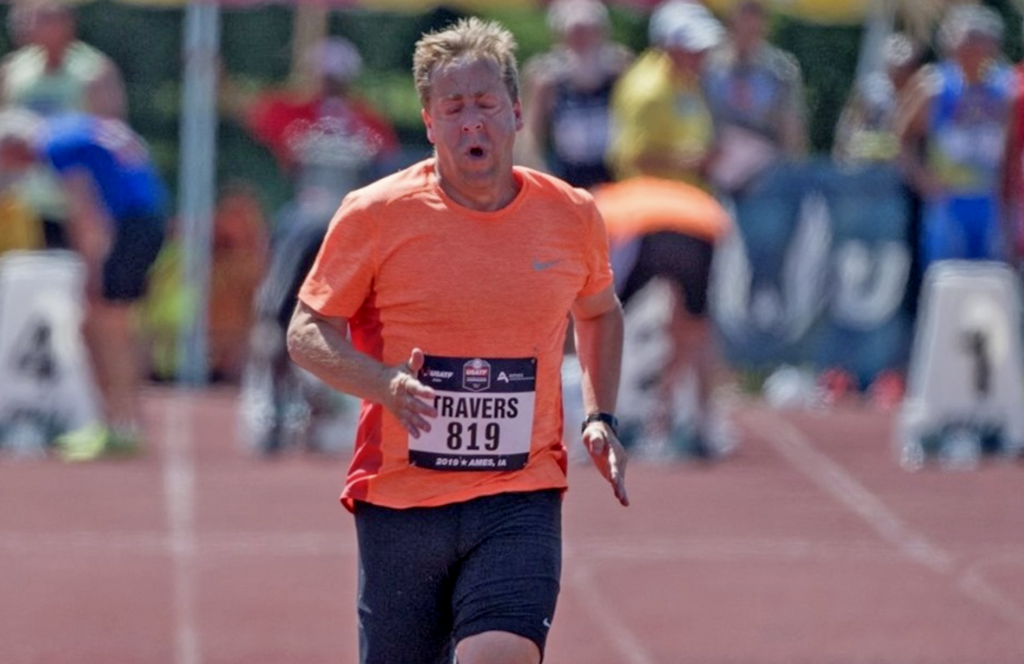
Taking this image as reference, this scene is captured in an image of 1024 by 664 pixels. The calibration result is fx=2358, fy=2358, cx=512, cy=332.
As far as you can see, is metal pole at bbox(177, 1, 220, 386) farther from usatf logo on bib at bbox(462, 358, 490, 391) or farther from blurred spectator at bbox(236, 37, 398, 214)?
usatf logo on bib at bbox(462, 358, 490, 391)

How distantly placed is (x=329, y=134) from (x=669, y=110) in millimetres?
2099

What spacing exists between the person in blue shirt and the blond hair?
7.40 metres

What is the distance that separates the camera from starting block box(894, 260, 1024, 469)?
12.9 m

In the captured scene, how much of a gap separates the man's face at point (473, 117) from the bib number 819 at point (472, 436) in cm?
56

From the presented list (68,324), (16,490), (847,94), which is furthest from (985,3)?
(16,490)

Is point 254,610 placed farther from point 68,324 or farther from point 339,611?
point 68,324

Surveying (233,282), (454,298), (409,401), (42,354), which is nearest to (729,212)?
(233,282)

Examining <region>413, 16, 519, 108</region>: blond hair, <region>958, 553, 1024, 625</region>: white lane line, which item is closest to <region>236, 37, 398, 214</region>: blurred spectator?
<region>958, 553, 1024, 625</region>: white lane line

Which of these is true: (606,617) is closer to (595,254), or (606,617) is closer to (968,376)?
(595,254)

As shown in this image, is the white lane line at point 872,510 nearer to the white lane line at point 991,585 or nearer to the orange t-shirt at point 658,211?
the white lane line at point 991,585

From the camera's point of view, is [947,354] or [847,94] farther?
[847,94]

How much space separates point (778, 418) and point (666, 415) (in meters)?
1.66

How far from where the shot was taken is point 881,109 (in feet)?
51.8

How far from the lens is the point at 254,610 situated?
30.0 feet
